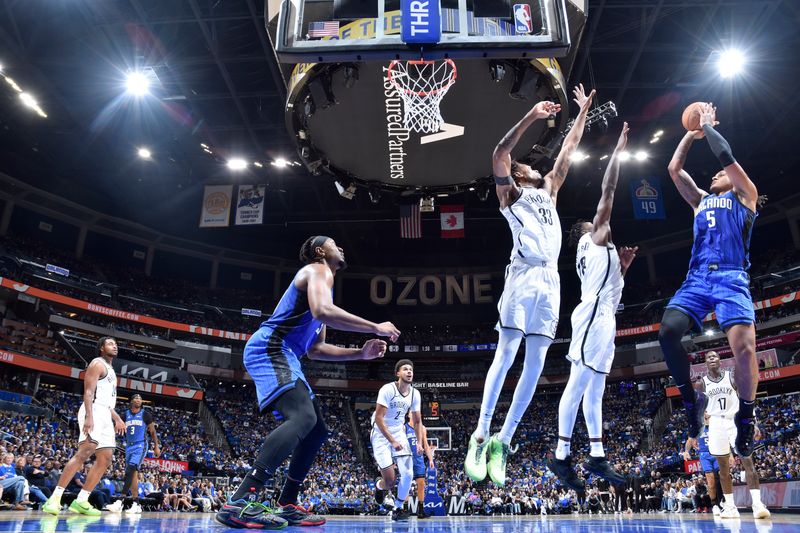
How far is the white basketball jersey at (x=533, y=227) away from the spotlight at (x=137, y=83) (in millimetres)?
18532

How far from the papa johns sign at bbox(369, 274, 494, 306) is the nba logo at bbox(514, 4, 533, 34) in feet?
95.7

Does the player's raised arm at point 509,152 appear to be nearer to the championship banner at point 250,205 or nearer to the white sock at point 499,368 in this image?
the white sock at point 499,368

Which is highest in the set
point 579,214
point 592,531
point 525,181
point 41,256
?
point 579,214

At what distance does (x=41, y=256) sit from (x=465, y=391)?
24.8 metres

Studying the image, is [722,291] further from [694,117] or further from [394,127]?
[394,127]

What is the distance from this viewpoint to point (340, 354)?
16.3ft

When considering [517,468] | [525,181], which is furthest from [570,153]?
[517,468]

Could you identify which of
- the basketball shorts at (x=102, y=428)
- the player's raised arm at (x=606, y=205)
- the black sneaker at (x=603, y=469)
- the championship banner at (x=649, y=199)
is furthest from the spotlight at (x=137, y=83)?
the black sneaker at (x=603, y=469)

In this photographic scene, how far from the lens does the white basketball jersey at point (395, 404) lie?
8812 millimetres

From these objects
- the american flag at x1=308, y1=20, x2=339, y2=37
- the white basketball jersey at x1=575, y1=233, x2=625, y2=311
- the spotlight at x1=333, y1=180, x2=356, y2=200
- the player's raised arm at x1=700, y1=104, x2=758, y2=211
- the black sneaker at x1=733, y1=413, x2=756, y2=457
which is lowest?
the black sneaker at x1=733, y1=413, x2=756, y2=457

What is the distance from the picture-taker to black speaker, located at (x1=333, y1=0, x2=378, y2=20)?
22.9 feet

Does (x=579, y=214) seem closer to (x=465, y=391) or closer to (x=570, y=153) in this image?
(x=465, y=391)

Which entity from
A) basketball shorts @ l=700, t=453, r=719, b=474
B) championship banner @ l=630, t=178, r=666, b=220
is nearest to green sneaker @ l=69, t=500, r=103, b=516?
basketball shorts @ l=700, t=453, r=719, b=474

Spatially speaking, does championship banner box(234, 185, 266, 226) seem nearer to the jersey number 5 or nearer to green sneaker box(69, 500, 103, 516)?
green sneaker box(69, 500, 103, 516)
